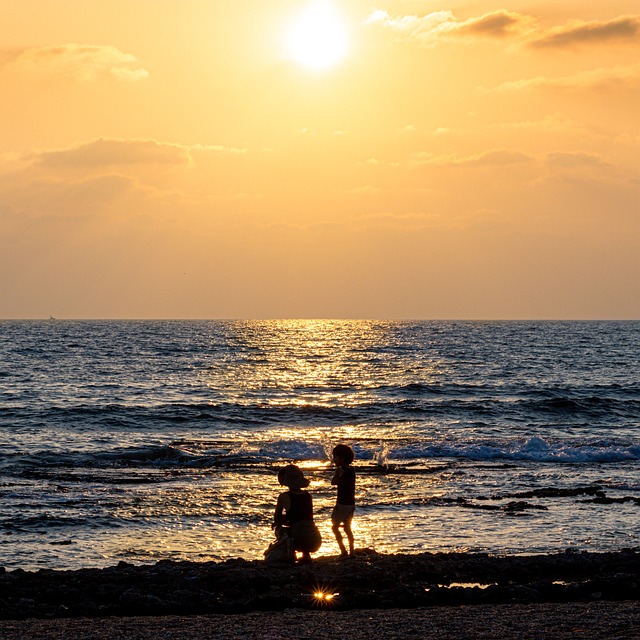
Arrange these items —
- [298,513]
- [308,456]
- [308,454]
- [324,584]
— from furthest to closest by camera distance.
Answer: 1. [308,454]
2. [308,456]
3. [298,513]
4. [324,584]

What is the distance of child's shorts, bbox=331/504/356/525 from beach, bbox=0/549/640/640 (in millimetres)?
630

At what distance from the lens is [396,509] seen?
19562 millimetres

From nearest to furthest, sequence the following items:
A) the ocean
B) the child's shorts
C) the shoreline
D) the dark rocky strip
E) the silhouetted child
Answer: the shoreline < the dark rocky strip < the silhouetted child < the child's shorts < the ocean

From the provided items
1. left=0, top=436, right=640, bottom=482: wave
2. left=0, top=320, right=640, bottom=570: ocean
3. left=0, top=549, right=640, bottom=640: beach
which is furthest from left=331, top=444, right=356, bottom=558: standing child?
left=0, top=436, right=640, bottom=482: wave

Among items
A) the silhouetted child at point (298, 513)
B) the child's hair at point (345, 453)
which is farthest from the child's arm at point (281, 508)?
the child's hair at point (345, 453)

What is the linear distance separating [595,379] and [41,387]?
3409 centimetres

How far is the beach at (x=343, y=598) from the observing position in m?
9.59

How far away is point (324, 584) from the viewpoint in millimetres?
12219

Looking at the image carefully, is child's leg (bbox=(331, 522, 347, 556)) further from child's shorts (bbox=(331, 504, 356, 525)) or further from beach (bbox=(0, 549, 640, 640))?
beach (bbox=(0, 549, 640, 640))

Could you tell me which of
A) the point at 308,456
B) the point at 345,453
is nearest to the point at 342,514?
the point at 345,453

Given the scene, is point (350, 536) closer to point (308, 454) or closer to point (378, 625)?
point (378, 625)

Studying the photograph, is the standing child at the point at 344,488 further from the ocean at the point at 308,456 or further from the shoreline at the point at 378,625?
the shoreline at the point at 378,625

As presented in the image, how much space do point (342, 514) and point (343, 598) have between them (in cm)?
359

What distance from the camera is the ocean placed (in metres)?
17.0
